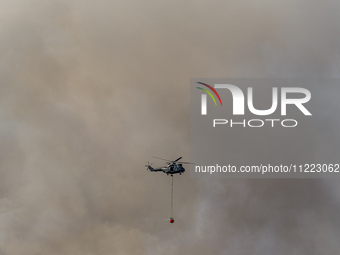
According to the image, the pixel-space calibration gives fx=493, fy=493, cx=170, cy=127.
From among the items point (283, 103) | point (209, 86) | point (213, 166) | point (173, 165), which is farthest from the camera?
point (213, 166)

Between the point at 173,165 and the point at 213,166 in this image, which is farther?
the point at 213,166

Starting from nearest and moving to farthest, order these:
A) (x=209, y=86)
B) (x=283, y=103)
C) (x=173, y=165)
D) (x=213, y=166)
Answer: (x=173, y=165) → (x=283, y=103) → (x=209, y=86) → (x=213, y=166)

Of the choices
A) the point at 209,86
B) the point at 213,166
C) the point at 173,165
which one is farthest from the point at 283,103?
the point at 213,166

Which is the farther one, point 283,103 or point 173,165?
point 283,103

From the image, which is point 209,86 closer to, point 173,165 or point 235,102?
point 235,102

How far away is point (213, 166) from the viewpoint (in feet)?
647

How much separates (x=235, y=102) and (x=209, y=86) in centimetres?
1059

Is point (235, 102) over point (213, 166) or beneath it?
over

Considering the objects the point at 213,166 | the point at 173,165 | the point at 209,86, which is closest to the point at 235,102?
the point at 209,86

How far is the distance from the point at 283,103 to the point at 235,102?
41.8 feet

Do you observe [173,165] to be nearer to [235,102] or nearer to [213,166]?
[235,102]

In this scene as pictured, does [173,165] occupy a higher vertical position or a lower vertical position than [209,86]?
lower

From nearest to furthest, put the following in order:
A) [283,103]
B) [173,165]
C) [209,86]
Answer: [173,165]
[283,103]
[209,86]

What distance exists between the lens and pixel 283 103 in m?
132
